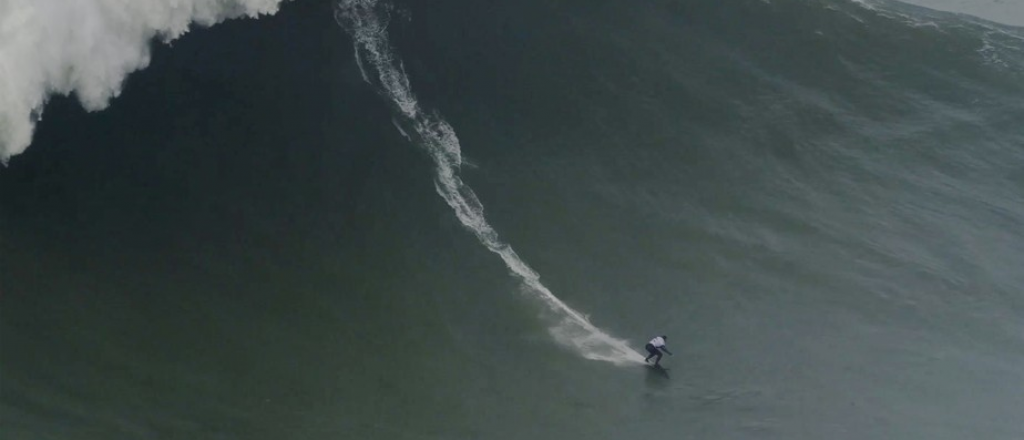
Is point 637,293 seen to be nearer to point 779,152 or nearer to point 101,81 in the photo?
→ point 779,152

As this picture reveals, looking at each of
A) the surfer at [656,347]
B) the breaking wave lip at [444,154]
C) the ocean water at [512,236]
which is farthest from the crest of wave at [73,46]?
the surfer at [656,347]

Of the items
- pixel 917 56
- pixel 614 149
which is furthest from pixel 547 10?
pixel 917 56

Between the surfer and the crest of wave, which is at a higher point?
the crest of wave

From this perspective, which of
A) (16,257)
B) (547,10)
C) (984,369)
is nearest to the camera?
(16,257)

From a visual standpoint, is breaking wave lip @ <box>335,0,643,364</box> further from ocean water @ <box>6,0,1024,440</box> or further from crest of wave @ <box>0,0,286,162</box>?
crest of wave @ <box>0,0,286,162</box>

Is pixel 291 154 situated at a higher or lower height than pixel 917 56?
lower

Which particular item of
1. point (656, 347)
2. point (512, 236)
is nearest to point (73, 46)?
point (512, 236)

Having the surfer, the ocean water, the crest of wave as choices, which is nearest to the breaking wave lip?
the ocean water

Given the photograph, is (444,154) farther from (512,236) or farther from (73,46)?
(73,46)

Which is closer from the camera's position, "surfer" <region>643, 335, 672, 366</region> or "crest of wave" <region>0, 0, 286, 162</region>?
"crest of wave" <region>0, 0, 286, 162</region>
